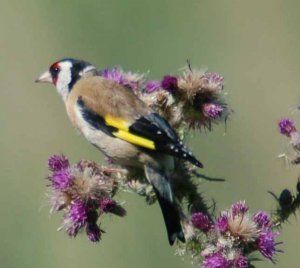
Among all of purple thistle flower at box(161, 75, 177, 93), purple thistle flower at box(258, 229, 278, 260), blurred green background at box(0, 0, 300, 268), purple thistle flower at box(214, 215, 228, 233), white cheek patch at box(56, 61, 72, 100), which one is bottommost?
purple thistle flower at box(258, 229, 278, 260)

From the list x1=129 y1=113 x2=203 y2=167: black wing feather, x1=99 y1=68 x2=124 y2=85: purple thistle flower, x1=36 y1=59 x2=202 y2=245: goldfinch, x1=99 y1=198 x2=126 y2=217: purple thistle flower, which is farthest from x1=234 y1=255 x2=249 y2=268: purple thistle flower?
x1=99 y1=68 x2=124 y2=85: purple thistle flower

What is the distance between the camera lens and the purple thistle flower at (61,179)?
5.96 metres

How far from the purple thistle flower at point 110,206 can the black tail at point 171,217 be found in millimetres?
198

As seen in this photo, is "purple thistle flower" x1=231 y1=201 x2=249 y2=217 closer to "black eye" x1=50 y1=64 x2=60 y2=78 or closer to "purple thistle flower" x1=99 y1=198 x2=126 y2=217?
"purple thistle flower" x1=99 y1=198 x2=126 y2=217

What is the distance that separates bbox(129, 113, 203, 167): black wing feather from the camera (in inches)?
234

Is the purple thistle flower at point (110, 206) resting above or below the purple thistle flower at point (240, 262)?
above

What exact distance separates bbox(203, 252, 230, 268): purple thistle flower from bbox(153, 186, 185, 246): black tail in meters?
0.36

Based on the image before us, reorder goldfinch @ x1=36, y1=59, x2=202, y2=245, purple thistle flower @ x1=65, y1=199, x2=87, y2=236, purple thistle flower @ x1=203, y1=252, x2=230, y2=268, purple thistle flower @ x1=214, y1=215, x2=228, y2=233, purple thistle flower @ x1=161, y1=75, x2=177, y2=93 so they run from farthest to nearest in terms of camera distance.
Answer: purple thistle flower @ x1=161, y1=75, x2=177, y2=93 → goldfinch @ x1=36, y1=59, x2=202, y2=245 → purple thistle flower @ x1=65, y1=199, x2=87, y2=236 → purple thistle flower @ x1=214, y1=215, x2=228, y2=233 → purple thistle flower @ x1=203, y1=252, x2=230, y2=268

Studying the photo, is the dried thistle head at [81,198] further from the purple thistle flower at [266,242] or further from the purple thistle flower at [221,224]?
the purple thistle flower at [266,242]

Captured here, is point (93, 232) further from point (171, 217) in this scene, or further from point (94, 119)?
point (94, 119)

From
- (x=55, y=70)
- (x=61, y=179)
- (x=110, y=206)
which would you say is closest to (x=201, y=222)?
(x=110, y=206)

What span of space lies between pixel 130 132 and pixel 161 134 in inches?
11.0

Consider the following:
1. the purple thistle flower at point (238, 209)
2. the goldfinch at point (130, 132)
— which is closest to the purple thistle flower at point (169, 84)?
the goldfinch at point (130, 132)

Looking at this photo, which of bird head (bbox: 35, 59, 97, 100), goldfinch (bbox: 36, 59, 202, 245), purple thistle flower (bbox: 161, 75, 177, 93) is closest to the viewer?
goldfinch (bbox: 36, 59, 202, 245)
